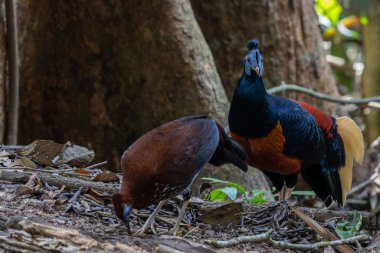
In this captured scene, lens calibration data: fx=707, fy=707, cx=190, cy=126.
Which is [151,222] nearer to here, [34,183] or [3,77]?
[34,183]

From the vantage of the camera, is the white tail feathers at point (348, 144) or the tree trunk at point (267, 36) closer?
the white tail feathers at point (348, 144)

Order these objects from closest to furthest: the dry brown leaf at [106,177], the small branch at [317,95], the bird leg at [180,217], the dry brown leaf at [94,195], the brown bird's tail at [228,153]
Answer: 1. the bird leg at [180,217]
2. the dry brown leaf at [94,195]
3. the brown bird's tail at [228,153]
4. the dry brown leaf at [106,177]
5. the small branch at [317,95]

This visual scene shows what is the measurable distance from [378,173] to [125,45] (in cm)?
305

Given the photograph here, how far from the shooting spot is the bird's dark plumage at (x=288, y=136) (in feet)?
16.0

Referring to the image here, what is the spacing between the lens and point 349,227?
3977 millimetres

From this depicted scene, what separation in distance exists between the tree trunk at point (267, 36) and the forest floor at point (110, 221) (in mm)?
3198

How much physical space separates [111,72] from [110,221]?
2866mm

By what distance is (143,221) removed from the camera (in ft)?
12.6

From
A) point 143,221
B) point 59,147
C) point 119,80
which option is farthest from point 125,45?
point 143,221

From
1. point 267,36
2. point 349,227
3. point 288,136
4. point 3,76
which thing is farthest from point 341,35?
point 349,227

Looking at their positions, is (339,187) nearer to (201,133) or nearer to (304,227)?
(304,227)

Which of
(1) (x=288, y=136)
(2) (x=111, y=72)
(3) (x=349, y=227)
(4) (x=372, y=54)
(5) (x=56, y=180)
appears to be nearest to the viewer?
(3) (x=349, y=227)

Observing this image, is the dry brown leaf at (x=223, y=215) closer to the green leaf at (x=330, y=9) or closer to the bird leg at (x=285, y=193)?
the bird leg at (x=285, y=193)

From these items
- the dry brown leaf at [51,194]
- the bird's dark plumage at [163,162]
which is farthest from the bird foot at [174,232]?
the dry brown leaf at [51,194]
